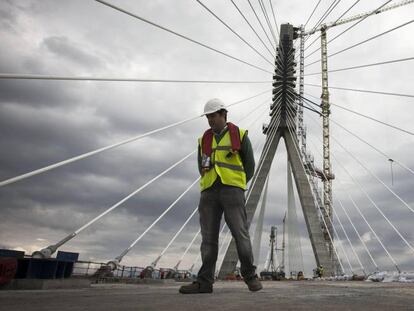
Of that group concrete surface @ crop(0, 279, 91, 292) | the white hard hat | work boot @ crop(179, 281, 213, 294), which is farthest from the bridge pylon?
work boot @ crop(179, 281, 213, 294)

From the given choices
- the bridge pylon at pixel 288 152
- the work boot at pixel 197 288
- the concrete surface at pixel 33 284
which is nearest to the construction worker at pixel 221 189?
the work boot at pixel 197 288

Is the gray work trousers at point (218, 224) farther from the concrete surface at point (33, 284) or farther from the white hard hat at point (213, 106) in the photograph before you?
the concrete surface at point (33, 284)

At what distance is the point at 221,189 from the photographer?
4.30m

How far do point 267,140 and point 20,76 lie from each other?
2147 centimetres

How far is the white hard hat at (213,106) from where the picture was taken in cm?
436

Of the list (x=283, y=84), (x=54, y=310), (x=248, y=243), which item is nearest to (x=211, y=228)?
(x=248, y=243)

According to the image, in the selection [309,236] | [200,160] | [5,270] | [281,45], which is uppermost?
[281,45]

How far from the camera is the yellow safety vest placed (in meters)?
4.27

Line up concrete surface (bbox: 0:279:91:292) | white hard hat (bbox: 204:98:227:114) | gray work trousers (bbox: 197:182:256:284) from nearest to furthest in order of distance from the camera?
1. gray work trousers (bbox: 197:182:256:284)
2. white hard hat (bbox: 204:98:227:114)
3. concrete surface (bbox: 0:279:91:292)

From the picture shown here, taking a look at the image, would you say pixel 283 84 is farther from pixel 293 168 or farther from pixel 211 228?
pixel 211 228

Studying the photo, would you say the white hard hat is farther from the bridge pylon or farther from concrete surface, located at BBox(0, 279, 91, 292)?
the bridge pylon

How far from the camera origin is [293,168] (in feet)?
79.4

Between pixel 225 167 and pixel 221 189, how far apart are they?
23cm

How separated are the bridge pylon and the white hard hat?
18098 mm
